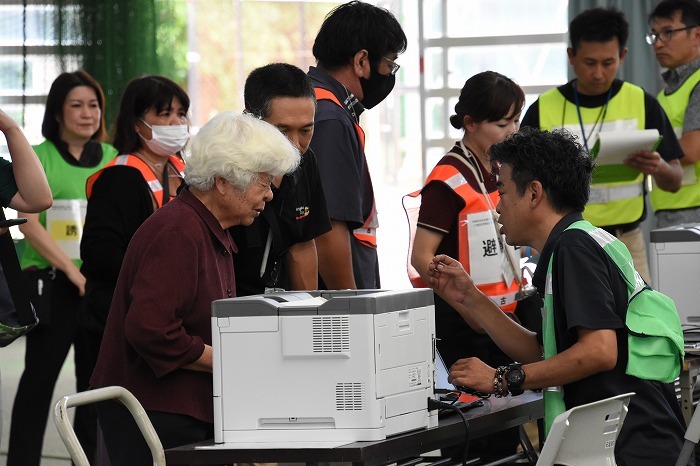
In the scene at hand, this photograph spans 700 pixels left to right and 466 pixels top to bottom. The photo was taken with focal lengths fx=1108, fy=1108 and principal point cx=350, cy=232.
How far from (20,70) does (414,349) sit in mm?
6122

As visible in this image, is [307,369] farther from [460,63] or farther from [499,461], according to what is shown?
[460,63]

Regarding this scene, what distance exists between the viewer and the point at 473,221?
3.36m

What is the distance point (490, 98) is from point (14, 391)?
4.28 m

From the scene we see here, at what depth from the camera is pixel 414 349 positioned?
2.25 metres

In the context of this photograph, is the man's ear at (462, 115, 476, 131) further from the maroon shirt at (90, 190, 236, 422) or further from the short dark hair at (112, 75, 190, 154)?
the maroon shirt at (90, 190, 236, 422)

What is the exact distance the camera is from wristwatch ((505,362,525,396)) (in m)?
2.46

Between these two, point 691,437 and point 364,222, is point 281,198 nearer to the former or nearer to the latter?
point 364,222

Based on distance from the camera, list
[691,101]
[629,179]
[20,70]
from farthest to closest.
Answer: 1. [20,70]
2. [691,101]
3. [629,179]

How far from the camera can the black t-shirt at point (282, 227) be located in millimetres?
2760

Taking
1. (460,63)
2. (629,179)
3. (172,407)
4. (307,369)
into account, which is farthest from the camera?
(460,63)

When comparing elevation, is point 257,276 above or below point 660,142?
below

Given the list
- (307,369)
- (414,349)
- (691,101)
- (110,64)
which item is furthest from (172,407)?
(110,64)

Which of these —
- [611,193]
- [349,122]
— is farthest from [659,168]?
[349,122]

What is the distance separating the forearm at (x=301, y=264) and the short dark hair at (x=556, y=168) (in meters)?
0.63
